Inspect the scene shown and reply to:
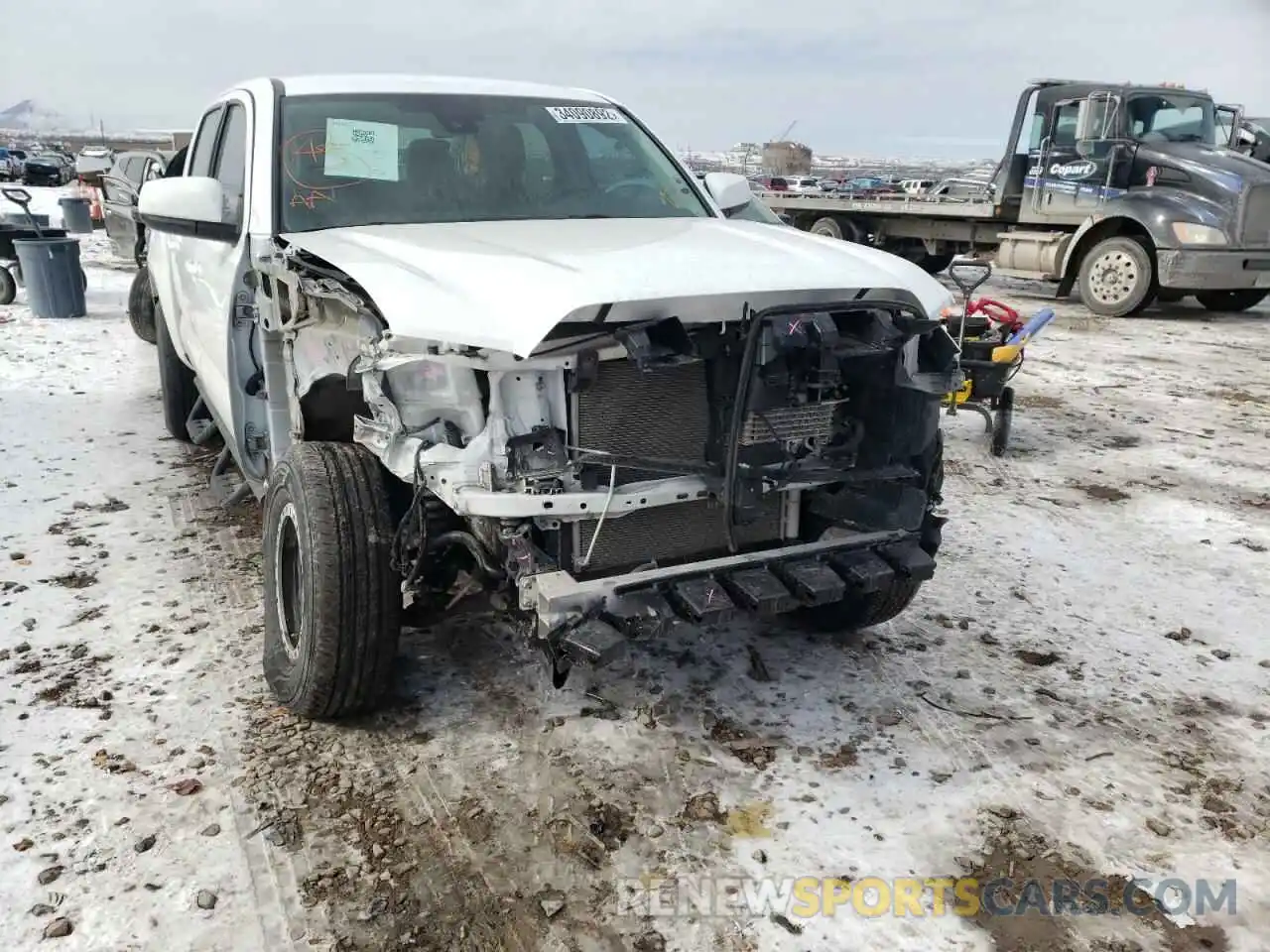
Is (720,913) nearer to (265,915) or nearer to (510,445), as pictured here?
(265,915)

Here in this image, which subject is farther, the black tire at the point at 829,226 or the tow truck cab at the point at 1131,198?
the black tire at the point at 829,226

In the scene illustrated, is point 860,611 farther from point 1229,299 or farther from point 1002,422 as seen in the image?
point 1229,299

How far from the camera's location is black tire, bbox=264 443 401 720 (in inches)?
110

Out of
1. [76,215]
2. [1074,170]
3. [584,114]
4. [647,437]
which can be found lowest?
[647,437]

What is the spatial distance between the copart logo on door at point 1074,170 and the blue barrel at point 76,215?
15147 millimetres

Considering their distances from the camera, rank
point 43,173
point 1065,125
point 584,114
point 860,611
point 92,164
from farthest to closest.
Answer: point 43,173
point 92,164
point 1065,125
point 584,114
point 860,611

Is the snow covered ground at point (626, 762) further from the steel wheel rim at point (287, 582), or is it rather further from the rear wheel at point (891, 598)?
the steel wheel rim at point (287, 582)

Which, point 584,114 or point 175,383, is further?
point 175,383

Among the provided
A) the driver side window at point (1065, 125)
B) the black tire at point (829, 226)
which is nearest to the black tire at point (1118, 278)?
the driver side window at point (1065, 125)

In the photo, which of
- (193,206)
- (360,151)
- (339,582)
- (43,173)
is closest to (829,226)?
(360,151)

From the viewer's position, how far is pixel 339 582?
2.79m

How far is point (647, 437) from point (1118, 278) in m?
11.4

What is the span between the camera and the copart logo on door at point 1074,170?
12352mm

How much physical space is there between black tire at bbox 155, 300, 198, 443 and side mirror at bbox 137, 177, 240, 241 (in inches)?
90.6
